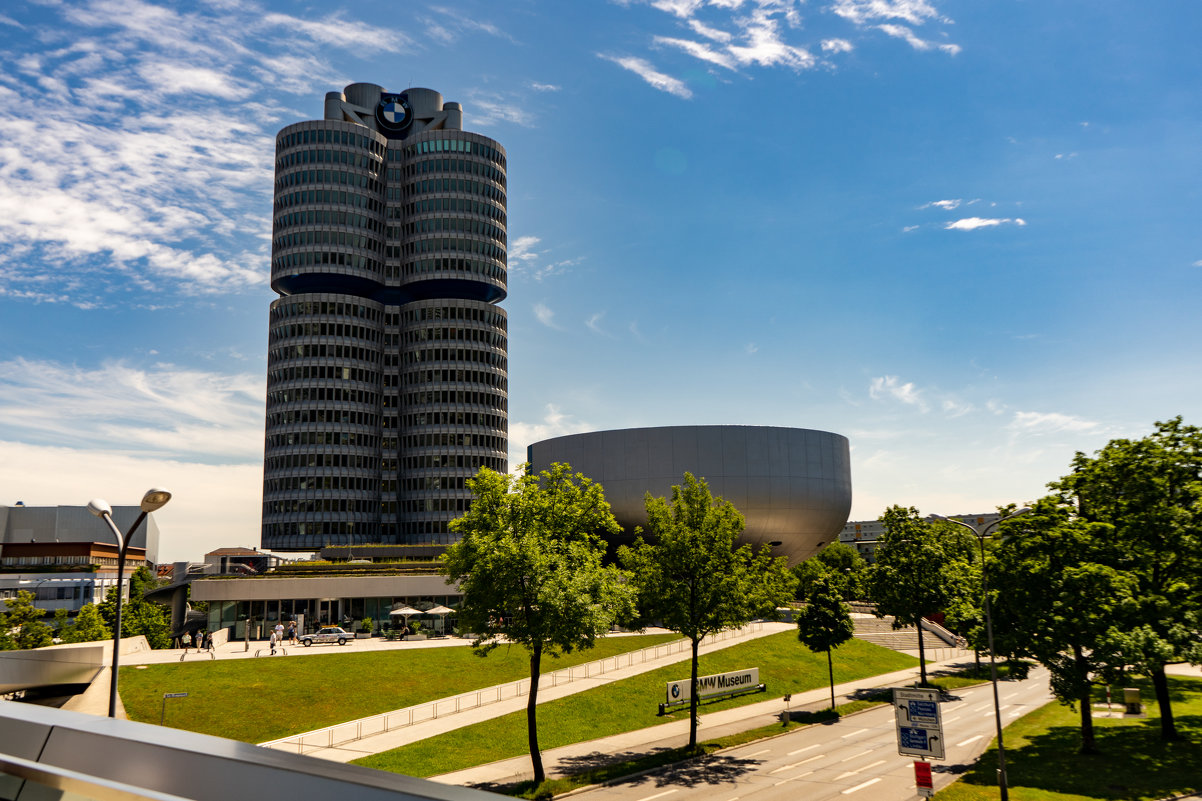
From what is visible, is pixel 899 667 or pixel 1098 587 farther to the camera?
pixel 899 667

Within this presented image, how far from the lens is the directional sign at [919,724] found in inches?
954

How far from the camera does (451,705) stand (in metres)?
44.2

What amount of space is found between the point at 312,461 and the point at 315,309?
27524 millimetres

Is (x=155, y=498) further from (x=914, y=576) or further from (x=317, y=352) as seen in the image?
(x=317, y=352)

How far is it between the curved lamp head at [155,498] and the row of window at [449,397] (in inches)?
5035

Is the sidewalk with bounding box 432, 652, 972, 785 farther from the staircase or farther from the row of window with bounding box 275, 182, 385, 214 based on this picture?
the row of window with bounding box 275, 182, 385, 214

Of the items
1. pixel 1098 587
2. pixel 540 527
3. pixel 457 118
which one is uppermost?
pixel 457 118

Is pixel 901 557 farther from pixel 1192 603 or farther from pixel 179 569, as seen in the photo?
pixel 179 569

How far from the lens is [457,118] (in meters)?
166

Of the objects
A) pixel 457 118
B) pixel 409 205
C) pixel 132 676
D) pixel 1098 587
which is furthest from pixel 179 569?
pixel 1098 587

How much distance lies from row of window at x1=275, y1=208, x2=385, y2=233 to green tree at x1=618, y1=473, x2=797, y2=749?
407 ft

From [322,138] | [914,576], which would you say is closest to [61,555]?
[322,138]

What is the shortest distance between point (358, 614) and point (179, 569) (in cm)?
12044

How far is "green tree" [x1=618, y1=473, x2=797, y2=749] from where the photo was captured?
38.6 metres
